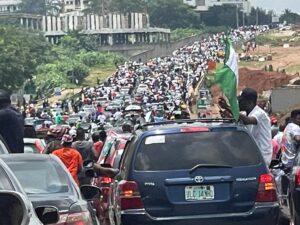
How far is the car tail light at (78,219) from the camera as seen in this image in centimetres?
850

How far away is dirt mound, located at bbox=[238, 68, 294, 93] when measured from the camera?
8856cm

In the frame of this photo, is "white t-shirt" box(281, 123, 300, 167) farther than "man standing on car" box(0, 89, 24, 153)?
Yes

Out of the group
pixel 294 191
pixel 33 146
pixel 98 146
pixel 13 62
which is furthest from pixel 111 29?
pixel 294 191

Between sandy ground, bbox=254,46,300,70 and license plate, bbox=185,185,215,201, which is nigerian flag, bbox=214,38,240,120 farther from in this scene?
sandy ground, bbox=254,46,300,70

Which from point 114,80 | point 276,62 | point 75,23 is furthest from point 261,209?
point 75,23

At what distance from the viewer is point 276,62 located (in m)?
130

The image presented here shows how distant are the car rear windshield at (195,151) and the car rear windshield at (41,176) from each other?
121 cm

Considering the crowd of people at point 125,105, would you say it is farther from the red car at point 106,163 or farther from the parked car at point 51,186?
the parked car at point 51,186

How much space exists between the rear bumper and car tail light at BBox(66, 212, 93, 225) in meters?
1.98

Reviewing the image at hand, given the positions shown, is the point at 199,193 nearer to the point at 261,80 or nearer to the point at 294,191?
the point at 294,191

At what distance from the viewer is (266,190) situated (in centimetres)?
1087

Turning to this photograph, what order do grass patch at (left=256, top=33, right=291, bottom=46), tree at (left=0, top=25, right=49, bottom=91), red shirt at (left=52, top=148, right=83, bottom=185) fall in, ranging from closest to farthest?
red shirt at (left=52, top=148, right=83, bottom=185) → tree at (left=0, top=25, right=49, bottom=91) → grass patch at (left=256, top=33, right=291, bottom=46)

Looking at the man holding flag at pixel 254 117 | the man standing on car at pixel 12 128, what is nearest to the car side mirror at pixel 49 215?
the man holding flag at pixel 254 117

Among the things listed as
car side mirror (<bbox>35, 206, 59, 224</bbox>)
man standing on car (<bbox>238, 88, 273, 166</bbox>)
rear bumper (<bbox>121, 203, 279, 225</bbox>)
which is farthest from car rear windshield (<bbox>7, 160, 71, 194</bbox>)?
man standing on car (<bbox>238, 88, 273, 166</bbox>)
